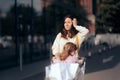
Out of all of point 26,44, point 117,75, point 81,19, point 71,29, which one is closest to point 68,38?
point 71,29

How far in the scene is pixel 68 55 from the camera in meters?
7.95

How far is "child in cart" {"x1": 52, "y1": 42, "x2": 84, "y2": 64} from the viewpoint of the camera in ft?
25.9

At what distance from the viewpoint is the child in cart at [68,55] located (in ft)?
25.9

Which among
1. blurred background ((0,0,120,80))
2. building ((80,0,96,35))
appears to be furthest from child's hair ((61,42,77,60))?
building ((80,0,96,35))

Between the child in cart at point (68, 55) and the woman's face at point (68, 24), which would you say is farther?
the woman's face at point (68, 24)

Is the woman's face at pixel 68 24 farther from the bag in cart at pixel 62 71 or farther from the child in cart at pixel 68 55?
the bag in cart at pixel 62 71

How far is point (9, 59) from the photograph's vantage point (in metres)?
22.8

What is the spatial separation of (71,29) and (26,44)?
17354 millimetres

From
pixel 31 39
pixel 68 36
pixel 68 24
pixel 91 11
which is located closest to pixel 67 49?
pixel 68 36

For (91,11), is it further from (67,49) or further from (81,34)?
(67,49)

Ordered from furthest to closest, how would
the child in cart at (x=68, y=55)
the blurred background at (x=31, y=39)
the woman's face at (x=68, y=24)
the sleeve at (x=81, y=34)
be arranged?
the blurred background at (x=31, y=39) → the sleeve at (x=81, y=34) → the woman's face at (x=68, y=24) → the child in cart at (x=68, y=55)

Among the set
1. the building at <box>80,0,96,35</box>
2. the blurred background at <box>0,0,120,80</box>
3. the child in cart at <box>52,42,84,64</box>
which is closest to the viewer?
the child in cart at <box>52,42,84,64</box>

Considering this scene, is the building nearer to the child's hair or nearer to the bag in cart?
the child's hair

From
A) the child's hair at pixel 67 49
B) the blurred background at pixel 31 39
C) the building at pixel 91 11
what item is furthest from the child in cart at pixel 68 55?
the building at pixel 91 11
